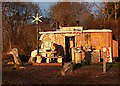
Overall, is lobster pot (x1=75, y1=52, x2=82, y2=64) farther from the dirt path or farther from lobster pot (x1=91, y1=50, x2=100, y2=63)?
the dirt path

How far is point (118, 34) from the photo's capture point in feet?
80.8

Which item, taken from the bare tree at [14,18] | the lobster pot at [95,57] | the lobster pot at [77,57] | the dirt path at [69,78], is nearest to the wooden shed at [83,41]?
the lobster pot at [95,57]

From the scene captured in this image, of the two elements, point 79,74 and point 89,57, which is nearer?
point 79,74

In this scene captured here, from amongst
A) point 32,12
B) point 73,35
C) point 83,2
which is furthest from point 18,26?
point 73,35

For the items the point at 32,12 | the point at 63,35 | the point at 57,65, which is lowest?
the point at 57,65

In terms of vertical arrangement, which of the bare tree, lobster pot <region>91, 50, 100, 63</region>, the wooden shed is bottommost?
lobster pot <region>91, 50, 100, 63</region>

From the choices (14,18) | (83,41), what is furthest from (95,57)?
(14,18)

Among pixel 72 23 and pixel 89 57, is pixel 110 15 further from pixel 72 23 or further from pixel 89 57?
pixel 89 57

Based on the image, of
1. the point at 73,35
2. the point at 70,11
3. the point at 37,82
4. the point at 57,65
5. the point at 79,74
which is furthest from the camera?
the point at 70,11

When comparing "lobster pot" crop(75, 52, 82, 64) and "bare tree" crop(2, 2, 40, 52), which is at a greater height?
"bare tree" crop(2, 2, 40, 52)

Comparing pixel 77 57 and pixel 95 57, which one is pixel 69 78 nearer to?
pixel 77 57

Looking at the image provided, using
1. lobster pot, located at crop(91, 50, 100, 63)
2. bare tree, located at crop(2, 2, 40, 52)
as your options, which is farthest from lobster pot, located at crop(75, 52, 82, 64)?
bare tree, located at crop(2, 2, 40, 52)

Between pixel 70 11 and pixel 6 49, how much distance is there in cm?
842

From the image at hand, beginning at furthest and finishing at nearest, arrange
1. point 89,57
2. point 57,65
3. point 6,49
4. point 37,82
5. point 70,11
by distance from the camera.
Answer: point 70,11 < point 6,49 < point 89,57 < point 57,65 < point 37,82
